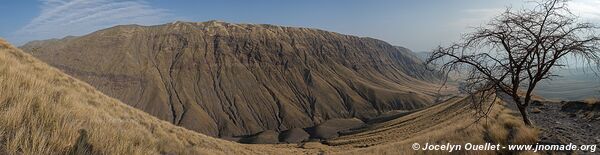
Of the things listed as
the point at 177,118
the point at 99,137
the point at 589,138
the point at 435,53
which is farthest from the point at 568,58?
the point at 177,118

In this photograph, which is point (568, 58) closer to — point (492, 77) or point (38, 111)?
point (492, 77)

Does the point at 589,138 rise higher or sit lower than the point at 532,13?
lower

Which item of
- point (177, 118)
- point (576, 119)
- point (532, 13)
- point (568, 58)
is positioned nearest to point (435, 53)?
point (532, 13)

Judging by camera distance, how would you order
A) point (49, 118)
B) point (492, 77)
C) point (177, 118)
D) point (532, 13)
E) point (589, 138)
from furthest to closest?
point (177, 118)
point (492, 77)
point (532, 13)
point (589, 138)
point (49, 118)

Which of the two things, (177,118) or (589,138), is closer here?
(589,138)

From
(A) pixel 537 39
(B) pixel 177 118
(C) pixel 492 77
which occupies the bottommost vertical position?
(B) pixel 177 118

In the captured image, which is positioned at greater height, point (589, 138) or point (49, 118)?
point (49, 118)

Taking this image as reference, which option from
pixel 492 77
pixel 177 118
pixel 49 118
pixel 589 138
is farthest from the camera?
pixel 177 118

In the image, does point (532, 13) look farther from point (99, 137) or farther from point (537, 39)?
point (99, 137)

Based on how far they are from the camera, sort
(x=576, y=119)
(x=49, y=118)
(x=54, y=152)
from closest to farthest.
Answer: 1. (x=54, y=152)
2. (x=49, y=118)
3. (x=576, y=119)
